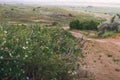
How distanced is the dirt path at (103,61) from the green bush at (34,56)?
6.63 feet

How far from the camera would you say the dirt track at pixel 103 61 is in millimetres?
17297

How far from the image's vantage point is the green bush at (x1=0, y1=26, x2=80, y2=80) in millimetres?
11078

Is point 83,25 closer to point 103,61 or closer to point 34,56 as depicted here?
point 103,61

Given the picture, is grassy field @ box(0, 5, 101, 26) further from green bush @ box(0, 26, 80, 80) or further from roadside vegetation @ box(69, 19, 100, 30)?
green bush @ box(0, 26, 80, 80)

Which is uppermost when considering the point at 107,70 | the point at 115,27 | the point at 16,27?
the point at 16,27

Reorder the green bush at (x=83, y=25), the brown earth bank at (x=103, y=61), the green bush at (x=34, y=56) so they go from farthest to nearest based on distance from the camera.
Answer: the green bush at (x=83, y=25)
the brown earth bank at (x=103, y=61)
the green bush at (x=34, y=56)

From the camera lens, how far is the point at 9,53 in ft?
36.0

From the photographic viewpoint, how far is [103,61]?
68.3 ft

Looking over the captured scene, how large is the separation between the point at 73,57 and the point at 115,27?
2765cm

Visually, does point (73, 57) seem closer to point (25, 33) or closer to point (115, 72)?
point (25, 33)

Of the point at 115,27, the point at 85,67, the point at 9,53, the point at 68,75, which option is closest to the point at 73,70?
the point at 68,75

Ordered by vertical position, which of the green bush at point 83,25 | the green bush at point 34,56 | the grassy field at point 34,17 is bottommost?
the grassy field at point 34,17

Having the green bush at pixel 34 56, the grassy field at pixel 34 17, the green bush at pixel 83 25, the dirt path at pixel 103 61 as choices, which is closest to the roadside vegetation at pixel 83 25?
the green bush at pixel 83 25

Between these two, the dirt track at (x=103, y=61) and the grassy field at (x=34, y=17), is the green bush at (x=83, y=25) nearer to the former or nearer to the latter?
the grassy field at (x=34, y=17)
